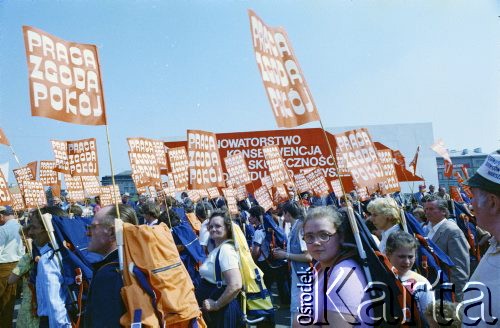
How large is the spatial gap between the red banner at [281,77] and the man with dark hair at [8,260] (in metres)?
4.80

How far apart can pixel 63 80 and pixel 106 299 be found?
1941mm

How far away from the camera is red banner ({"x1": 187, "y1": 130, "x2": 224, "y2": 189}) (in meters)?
7.95

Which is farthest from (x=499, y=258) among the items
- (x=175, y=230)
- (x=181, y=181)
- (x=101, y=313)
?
(x=181, y=181)

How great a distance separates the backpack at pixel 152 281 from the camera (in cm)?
272

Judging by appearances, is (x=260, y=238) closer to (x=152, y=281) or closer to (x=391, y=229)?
(x=391, y=229)

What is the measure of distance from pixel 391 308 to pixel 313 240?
51 centimetres

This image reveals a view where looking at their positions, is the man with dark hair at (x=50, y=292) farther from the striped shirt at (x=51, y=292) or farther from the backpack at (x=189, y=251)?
the backpack at (x=189, y=251)

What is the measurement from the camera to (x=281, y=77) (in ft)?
13.3

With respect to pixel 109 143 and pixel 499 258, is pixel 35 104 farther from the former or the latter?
pixel 499 258

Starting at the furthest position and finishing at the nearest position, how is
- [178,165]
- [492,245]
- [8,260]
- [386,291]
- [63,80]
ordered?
1. [178,165]
2. [8,260]
3. [63,80]
4. [386,291]
5. [492,245]

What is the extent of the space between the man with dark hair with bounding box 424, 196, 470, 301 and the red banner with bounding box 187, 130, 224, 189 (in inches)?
141

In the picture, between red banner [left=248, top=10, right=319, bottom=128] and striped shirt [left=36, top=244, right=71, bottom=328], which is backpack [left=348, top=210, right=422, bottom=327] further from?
striped shirt [left=36, top=244, right=71, bottom=328]

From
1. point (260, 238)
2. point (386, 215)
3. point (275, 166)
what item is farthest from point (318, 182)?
point (386, 215)

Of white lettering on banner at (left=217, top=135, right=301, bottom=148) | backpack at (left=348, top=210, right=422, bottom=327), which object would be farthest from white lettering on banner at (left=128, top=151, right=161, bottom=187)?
white lettering on banner at (left=217, top=135, right=301, bottom=148)
